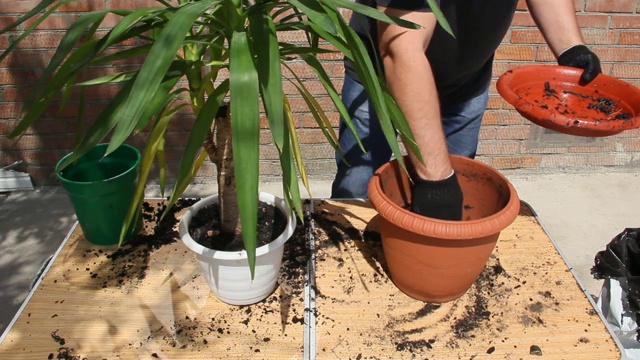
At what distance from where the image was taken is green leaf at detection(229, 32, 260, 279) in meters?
0.82

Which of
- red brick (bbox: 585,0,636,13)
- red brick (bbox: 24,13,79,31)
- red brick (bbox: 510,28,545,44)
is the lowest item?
red brick (bbox: 510,28,545,44)

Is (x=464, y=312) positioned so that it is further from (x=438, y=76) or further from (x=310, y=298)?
(x=438, y=76)

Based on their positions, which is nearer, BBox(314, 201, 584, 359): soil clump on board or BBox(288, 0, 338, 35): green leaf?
BBox(288, 0, 338, 35): green leaf

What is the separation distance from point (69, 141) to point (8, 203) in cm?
43

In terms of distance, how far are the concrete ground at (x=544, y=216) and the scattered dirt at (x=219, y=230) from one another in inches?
45.7

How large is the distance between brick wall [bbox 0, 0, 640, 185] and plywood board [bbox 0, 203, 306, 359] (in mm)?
1344

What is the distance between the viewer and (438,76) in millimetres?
1578

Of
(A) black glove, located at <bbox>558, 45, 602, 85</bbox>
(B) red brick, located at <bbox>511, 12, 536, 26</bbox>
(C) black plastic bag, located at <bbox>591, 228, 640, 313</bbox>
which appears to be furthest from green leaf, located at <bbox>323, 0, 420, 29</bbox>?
(B) red brick, located at <bbox>511, 12, 536, 26</bbox>

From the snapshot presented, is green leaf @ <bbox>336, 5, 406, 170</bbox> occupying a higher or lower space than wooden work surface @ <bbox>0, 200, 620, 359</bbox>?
higher

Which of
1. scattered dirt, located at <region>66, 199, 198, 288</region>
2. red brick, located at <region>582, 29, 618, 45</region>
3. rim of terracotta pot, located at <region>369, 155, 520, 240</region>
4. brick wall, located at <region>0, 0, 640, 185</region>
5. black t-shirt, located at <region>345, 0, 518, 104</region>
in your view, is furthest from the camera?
red brick, located at <region>582, 29, 618, 45</region>

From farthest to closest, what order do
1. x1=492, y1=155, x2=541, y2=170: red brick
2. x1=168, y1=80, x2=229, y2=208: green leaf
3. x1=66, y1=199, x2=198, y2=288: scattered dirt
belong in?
x1=492, y1=155, x2=541, y2=170: red brick < x1=66, y1=199, x2=198, y2=288: scattered dirt < x1=168, y1=80, x2=229, y2=208: green leaf

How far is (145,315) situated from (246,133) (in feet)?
1.92

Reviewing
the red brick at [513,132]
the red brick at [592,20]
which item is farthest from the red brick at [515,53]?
the red brick at [513,132]

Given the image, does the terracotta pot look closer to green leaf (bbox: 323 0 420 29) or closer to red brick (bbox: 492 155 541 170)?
green leaf (bbox: 323 0 420 29)
